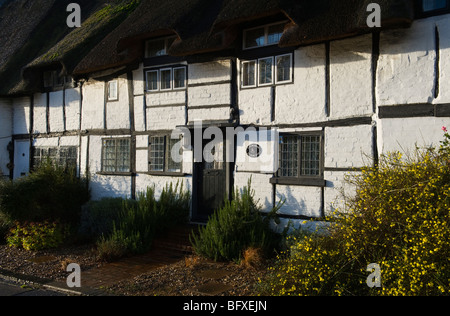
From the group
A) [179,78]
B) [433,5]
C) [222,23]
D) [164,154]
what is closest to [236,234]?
[164,154]

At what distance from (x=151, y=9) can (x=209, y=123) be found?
411 centimetres

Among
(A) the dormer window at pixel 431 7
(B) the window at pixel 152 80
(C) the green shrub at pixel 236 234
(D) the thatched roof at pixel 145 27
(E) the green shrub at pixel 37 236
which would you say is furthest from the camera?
(B) the window at pixel 152 80

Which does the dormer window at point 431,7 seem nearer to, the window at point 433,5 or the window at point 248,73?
the window at point 433,5

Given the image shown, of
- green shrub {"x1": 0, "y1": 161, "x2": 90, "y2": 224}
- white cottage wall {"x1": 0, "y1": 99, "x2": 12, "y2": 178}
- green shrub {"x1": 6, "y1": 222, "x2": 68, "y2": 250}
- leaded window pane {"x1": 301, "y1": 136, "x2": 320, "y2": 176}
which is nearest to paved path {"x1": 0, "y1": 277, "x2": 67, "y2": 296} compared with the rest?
green shrub {"x1": 6, "y1": 222, "x2": 68, "y2": 250}

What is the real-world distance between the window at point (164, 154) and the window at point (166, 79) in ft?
4.06

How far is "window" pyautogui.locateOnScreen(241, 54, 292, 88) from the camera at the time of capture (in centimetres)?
898

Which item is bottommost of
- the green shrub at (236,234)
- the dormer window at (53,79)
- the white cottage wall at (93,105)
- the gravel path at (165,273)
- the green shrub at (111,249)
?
→ the gravel path at (165,273)

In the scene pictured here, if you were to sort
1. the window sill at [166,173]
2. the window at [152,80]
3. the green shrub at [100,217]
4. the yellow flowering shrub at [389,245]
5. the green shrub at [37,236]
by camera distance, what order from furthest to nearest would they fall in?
1. the window at [152,80]
2. the window sill at [166,173]
3. the green shrub at [100,217]
4. the green shrub at [37,236]
5. the yellow flowering shrub at [389,245]

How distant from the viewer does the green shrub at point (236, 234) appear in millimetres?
7980

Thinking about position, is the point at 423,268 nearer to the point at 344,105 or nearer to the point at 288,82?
the point at 344,105

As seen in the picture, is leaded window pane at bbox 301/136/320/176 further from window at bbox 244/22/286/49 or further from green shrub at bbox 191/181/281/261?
window at bbox 244/22/286/49

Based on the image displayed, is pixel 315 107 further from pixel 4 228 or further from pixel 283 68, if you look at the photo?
pixel 4 228

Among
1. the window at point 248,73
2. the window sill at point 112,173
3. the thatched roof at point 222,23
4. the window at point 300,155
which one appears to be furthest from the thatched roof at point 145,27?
the window sill at point 112,173

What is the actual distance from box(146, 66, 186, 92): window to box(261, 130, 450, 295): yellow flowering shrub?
18.8ft
